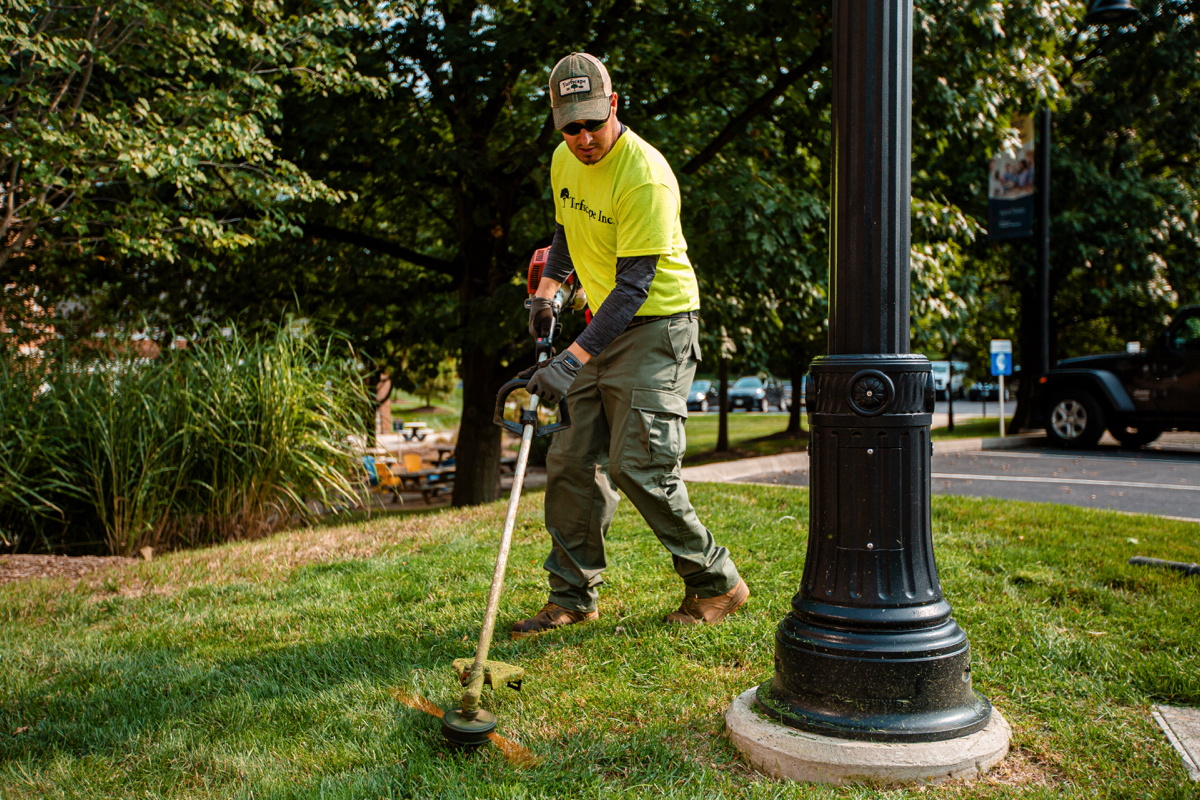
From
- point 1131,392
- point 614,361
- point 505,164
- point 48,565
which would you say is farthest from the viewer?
point 1131,392

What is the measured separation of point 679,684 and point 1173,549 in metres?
3.35

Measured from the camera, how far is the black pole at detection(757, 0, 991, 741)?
237 cm

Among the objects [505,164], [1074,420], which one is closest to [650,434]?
[505,164]

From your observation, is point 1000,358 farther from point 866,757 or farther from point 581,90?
point 866,757

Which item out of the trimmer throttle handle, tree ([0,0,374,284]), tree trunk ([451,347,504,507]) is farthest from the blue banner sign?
the trimmer throttle handle

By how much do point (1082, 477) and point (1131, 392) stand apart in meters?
3.57

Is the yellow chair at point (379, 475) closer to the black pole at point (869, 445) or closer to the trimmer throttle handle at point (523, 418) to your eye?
the trimmer throttle handle at point (523, 418)

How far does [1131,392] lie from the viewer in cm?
1178

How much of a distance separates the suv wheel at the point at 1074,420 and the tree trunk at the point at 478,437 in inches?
314

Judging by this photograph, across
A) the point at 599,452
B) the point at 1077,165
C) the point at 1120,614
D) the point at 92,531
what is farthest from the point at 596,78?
the point at 1077,165

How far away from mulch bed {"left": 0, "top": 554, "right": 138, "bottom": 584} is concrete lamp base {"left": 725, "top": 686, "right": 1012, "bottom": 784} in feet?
14.8

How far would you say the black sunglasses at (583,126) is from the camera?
10.1 ft

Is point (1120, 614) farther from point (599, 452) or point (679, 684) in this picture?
point (599, 452)

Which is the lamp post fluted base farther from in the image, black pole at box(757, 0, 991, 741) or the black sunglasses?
the black sunglasses
